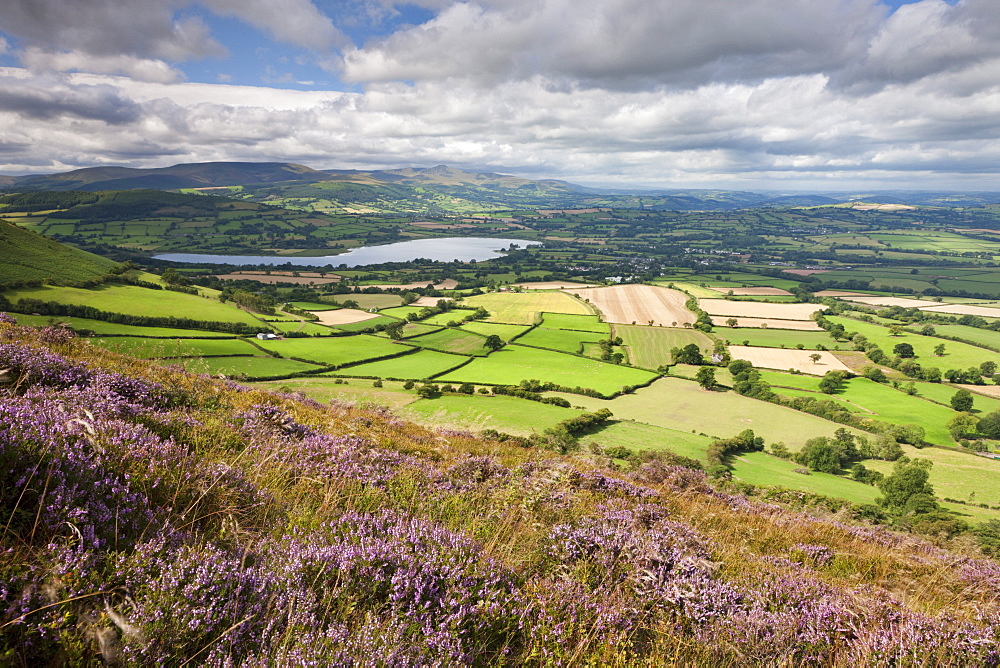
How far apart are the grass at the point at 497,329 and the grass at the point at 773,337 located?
1542 inches

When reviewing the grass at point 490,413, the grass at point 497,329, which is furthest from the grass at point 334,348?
the grass at point 490,413

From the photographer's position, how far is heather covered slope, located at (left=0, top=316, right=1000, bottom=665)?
2463 millimetres

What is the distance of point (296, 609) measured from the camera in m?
2.80

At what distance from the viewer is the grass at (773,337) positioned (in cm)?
8097

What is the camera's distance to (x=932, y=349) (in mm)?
76750

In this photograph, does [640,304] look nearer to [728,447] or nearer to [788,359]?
[788,359]

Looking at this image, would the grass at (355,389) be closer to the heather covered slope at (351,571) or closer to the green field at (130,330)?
the green field at (130,330)

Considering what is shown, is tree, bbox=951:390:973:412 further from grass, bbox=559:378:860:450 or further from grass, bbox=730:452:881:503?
grass, bbox=730:452:881:503

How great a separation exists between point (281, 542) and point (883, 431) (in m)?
61.8

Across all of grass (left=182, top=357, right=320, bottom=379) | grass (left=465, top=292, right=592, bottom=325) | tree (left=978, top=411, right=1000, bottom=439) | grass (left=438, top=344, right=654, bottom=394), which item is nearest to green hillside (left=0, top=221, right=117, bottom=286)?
grass (left=182, top=357, right=320, bottom=379)

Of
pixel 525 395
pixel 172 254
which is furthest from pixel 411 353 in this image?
pixel 172 254

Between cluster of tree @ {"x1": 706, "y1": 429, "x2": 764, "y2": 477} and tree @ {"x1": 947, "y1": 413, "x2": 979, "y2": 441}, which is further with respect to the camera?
tree @ {"x1": 947, "y1": 413, "x2": 979, "y2": 441}

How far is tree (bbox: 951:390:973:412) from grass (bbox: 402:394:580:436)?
49.5 meters

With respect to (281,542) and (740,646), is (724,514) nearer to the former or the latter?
(740,646)
